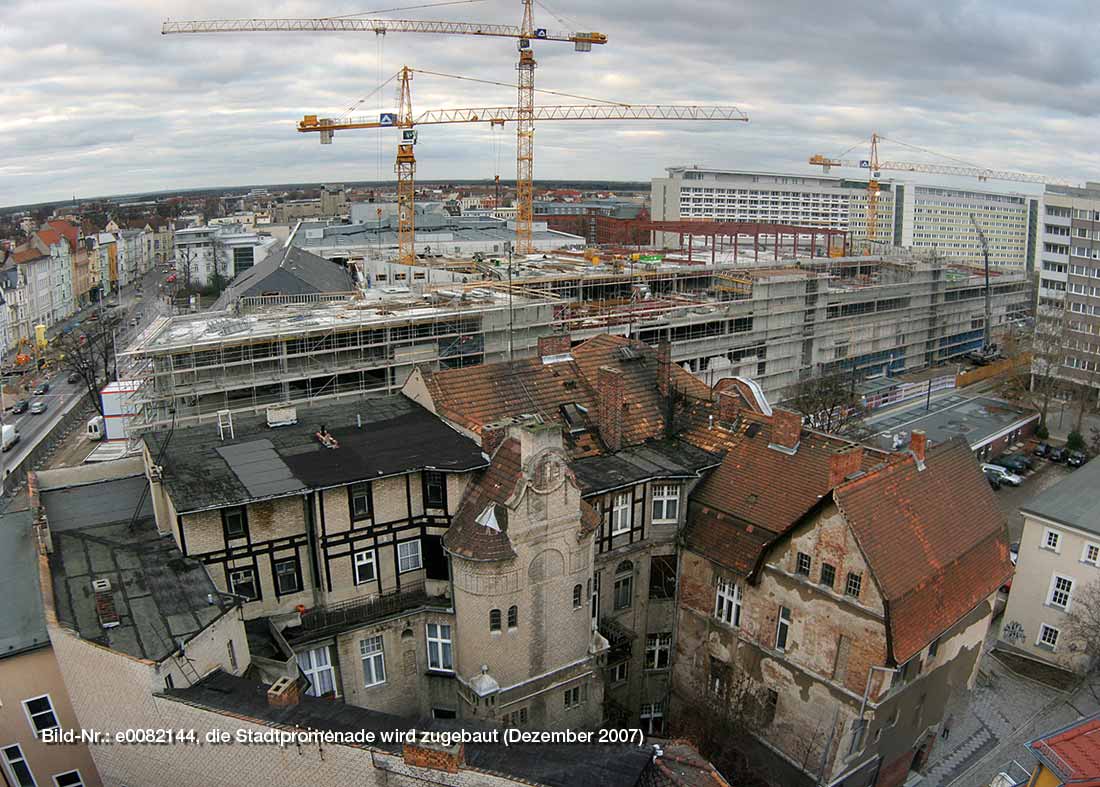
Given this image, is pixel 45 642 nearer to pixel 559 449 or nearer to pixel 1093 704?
pixel 559 449

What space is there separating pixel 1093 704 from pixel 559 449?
26471 mm

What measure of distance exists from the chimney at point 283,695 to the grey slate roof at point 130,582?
2.67 m

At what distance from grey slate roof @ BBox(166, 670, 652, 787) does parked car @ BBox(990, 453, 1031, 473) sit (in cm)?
5757

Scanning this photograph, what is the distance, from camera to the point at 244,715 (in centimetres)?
1830

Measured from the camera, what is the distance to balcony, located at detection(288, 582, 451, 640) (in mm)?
25183

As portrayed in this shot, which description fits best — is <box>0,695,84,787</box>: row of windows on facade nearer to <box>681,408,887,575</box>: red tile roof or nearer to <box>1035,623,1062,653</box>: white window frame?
<box>681,408,887,575</box>: red tile roof

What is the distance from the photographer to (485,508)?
2516 centimetres

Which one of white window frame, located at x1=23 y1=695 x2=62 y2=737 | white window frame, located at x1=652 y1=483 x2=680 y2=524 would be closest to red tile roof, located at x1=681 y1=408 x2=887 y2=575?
white window frame, located at x1=652 y1=483 x2=680 y2=524

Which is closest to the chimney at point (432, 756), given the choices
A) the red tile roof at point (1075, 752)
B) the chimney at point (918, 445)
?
the red tile roof at point (1075, 752)

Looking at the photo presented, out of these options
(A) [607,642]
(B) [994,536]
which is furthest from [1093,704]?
(A) [607,642]

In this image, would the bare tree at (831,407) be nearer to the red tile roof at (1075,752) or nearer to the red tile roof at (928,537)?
the red tile roof at (928,537)

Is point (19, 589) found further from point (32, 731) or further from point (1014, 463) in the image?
point (1014, 463)

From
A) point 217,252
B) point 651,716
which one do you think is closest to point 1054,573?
point 651,716

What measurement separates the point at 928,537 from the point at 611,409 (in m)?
12.3
